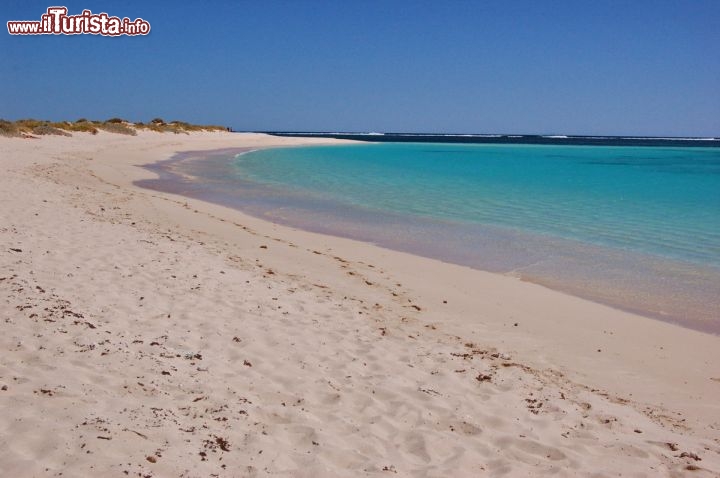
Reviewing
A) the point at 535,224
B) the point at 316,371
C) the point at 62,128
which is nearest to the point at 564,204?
the point at 535,224

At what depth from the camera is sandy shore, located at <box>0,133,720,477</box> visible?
3.40 m

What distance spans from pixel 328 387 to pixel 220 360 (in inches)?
38.5

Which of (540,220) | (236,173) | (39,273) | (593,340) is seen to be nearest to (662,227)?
(540,220)

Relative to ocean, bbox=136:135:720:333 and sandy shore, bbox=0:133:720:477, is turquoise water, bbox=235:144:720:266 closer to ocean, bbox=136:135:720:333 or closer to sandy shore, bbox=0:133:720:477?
ocean, bbox=136:135:720:333

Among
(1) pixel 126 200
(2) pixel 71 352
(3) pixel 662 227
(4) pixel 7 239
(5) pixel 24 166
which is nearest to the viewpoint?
(2) pixel 71 352

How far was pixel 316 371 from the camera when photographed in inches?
187

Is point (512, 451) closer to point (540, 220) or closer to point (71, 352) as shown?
point (71, 352)

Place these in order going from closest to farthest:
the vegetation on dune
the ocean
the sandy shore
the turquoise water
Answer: the sandy shore → the ocean → the turquoise water → the vegetation on dune

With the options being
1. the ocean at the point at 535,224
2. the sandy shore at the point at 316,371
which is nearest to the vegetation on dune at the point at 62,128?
the ocean at the point at 535,224

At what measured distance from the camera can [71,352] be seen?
4.37 meters

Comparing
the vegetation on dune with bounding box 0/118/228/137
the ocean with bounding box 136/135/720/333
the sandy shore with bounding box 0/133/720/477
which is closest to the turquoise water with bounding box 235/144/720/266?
the ocean with bounding box 136/135/720/333

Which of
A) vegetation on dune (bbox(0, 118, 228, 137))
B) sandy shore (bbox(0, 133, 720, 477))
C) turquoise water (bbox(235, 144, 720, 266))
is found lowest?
sandy shore (bbox(0, 133, 720, 477))

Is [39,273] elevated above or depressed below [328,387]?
above

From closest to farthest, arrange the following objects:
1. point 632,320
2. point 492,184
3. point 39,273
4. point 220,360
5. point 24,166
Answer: point 220,360
point 39,273
point 632,320
point 24,166
point 492,184
